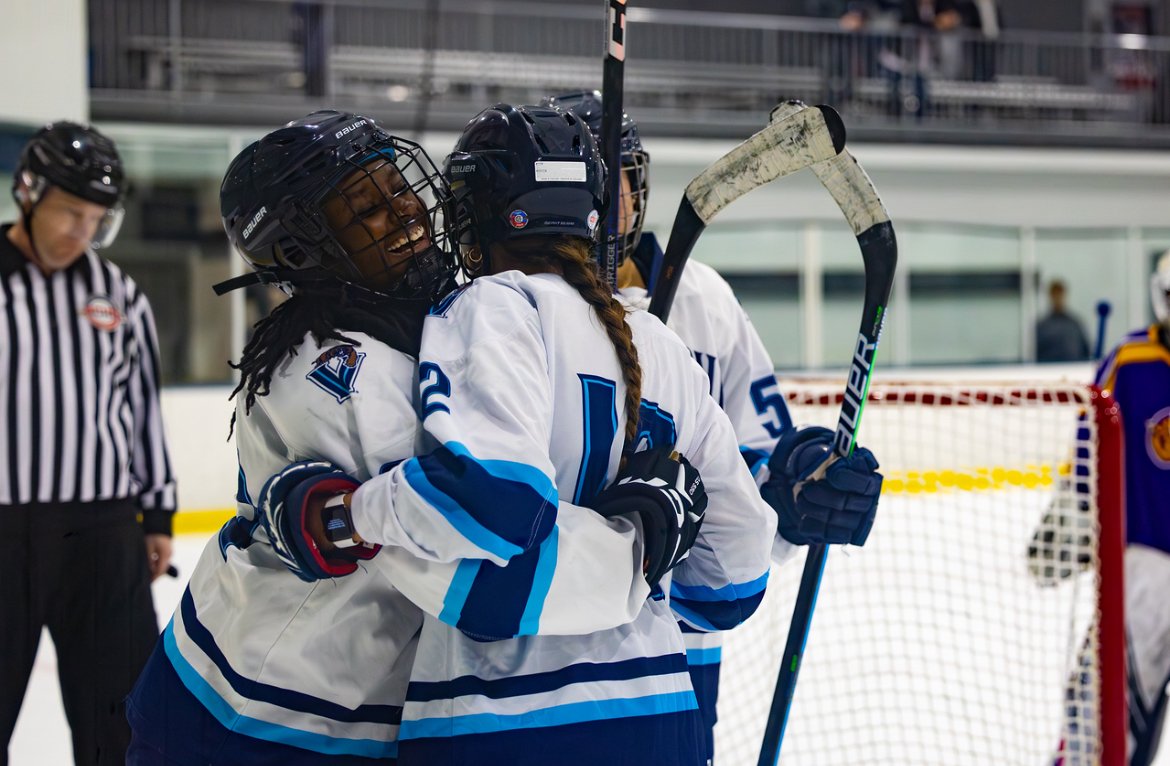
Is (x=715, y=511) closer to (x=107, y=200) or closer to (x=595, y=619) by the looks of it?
(x=595, y=619)

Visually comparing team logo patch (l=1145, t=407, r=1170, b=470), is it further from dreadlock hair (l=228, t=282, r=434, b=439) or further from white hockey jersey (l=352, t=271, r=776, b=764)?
dreadlock hair (l=228, t=282, r=434, b=439)

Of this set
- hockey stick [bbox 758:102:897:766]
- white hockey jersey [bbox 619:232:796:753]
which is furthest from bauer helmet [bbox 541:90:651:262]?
hockey stick [bbox 758:102:897:766]

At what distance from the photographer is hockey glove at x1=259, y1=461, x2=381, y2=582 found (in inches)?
34.3

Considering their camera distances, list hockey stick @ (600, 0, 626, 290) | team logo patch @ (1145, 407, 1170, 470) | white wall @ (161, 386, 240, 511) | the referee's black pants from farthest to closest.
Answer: white wall @ (161, 386, 240, 511)
team logo patch @ (1145, 407, 1170, 470)
the referee's black pants
hockey stick @ (600, 0, 626, 290)

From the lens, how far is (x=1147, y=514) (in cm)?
233

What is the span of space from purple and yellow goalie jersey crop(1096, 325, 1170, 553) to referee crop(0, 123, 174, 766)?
2.08 meters

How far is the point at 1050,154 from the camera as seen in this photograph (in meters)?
8.55

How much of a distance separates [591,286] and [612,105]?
1.16 feet

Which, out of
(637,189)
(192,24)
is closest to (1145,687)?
(637,189)

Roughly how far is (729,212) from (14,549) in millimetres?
6284

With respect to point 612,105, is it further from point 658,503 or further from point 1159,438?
point 1159,438

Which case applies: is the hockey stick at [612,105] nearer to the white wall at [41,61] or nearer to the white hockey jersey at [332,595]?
the white hockey jersey at [332,595]

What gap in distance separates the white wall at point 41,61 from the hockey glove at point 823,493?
4906 millimetres

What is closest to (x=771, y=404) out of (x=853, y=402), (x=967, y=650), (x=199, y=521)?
(x=853, y=402)
